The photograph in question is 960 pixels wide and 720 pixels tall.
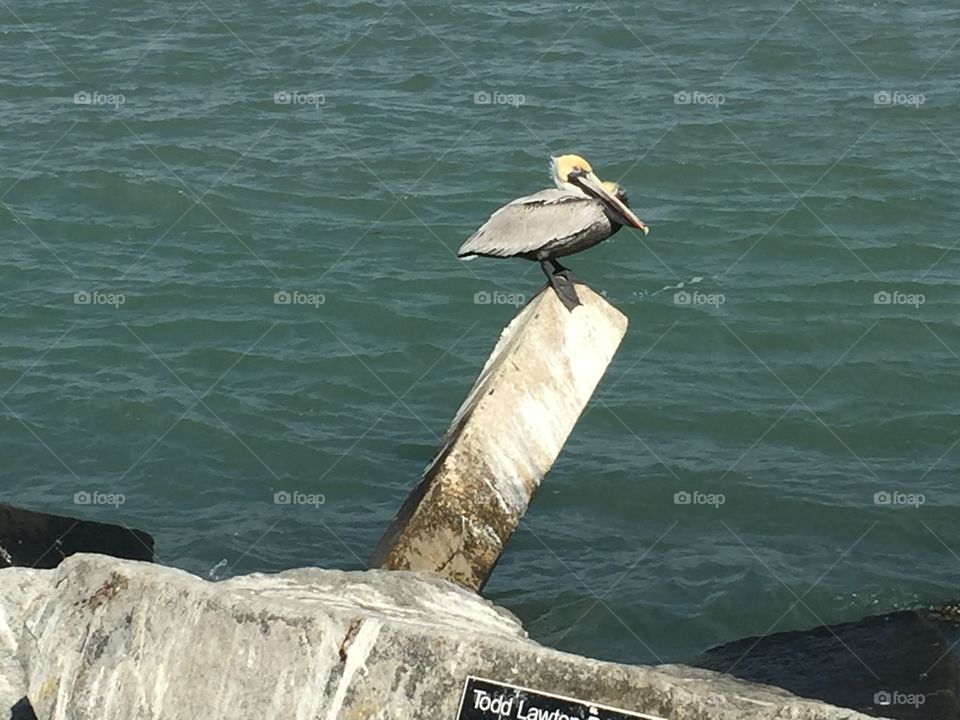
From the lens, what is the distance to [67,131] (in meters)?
19.9

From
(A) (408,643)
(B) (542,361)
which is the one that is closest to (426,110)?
(B) (542,361)

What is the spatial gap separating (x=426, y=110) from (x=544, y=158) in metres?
2.24

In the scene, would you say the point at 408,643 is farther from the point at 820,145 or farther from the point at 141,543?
the point at 820,145
